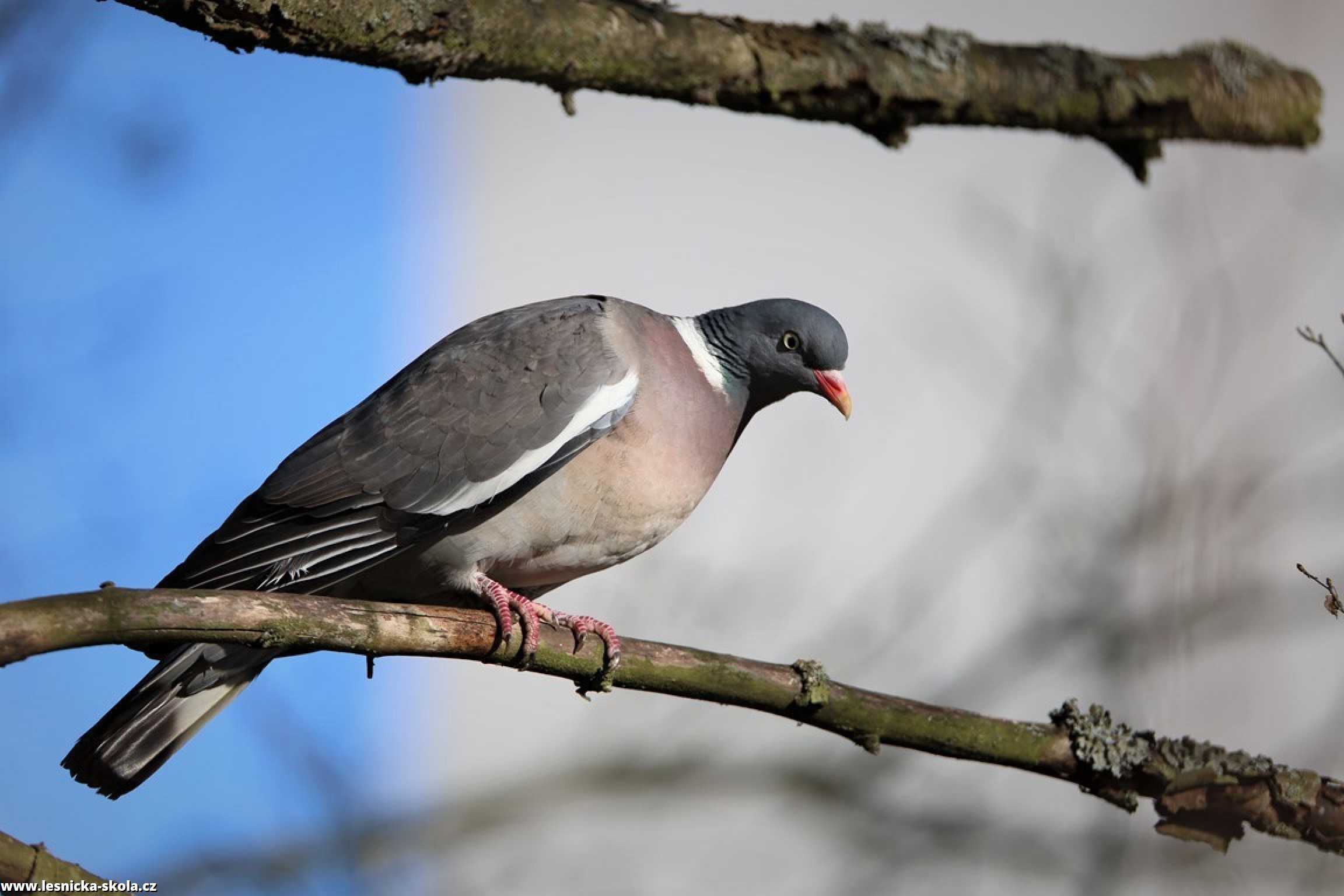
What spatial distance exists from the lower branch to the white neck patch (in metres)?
0.83

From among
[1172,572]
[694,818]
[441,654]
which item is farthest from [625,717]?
[441,654]

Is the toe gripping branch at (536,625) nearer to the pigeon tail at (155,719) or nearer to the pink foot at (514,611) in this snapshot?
the pink foot at (514,611)

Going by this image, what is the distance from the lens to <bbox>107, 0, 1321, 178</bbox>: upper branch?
5.94ft

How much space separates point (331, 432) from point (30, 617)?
1.34 meters

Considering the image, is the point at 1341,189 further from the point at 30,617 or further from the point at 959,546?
the point at 30,617

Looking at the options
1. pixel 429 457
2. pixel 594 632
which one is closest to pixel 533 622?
pixel 594 632

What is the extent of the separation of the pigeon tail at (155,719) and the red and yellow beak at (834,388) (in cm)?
144

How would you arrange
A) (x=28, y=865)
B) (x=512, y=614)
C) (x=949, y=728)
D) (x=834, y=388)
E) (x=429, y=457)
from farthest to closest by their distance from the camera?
1. (x=834, y=388)
2. (x=429, y=457)
3. (x=512, y=614)
4. (x=949, y=728)
5. (x=28, y=865)

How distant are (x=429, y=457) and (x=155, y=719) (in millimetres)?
800

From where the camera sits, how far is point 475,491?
2.91m

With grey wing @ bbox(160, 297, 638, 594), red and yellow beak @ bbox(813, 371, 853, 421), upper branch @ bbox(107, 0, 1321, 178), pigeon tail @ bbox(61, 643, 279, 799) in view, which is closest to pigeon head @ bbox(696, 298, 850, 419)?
red and yellow beak @ bbox(813, 371, 853, 421)

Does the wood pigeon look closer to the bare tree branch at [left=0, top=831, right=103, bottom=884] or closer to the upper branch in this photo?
the bare tree branch at [left=0, top=831, right=103, bottom=884]

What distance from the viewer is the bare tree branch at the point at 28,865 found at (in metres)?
1.87

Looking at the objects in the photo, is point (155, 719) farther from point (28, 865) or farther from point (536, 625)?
point (28, 865)
